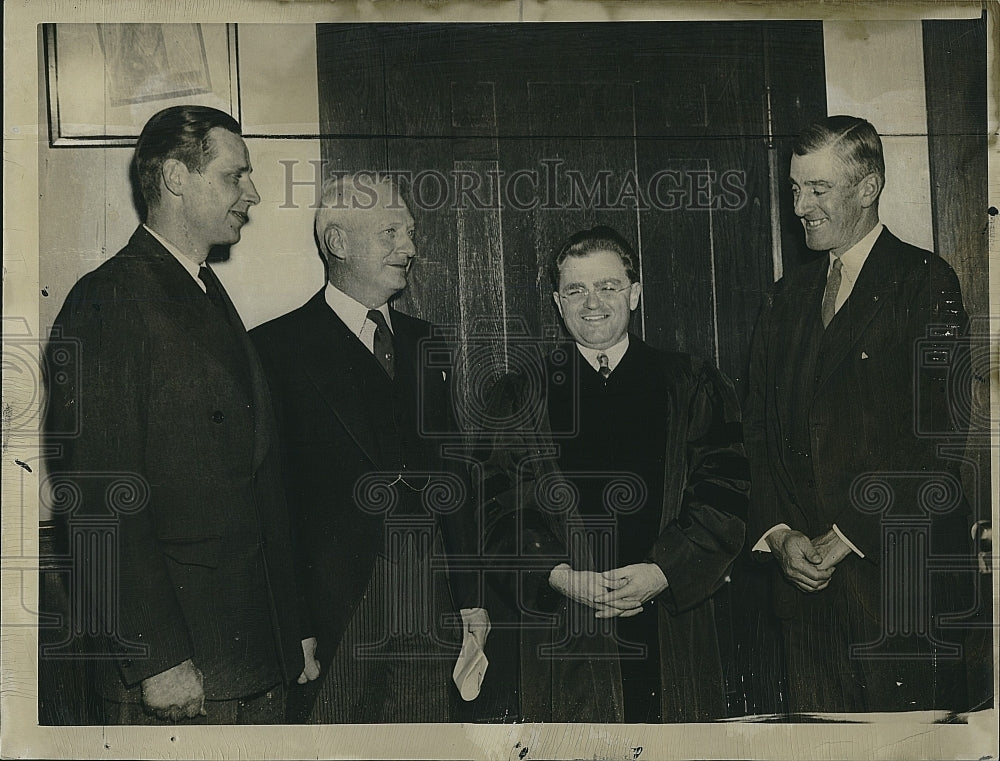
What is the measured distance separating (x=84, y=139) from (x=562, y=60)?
843mm

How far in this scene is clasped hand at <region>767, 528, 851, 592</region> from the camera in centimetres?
167

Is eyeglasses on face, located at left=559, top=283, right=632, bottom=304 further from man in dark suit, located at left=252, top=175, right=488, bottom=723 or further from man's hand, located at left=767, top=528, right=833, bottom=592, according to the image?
man's hand, located at left=767, top=528, right=833, bottom=592

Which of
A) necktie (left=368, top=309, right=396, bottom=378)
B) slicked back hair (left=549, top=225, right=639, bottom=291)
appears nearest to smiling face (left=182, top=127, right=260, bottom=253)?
necktie (left=368, top=309, right=396, bottom=378)

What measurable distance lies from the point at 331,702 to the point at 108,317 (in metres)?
0.76

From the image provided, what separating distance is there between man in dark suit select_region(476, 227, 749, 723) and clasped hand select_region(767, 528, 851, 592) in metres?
0.09

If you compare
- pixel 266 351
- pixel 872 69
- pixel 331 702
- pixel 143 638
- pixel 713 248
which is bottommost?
pixel 331 702

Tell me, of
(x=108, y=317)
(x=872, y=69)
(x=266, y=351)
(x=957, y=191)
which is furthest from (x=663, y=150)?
(x=108, y=317)

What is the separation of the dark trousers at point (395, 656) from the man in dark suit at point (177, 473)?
0.07 meters

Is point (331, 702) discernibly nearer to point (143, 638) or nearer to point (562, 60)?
point (143, 638)

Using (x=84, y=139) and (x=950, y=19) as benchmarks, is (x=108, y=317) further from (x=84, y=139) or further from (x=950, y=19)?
(x=950, y=19)

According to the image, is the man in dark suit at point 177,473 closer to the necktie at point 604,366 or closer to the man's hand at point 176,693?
the man's hand at point 176,693

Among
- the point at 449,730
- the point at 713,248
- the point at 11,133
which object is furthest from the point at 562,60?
the point at 449,730

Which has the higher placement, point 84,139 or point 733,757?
point 84,139

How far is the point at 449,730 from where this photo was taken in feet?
5.49
